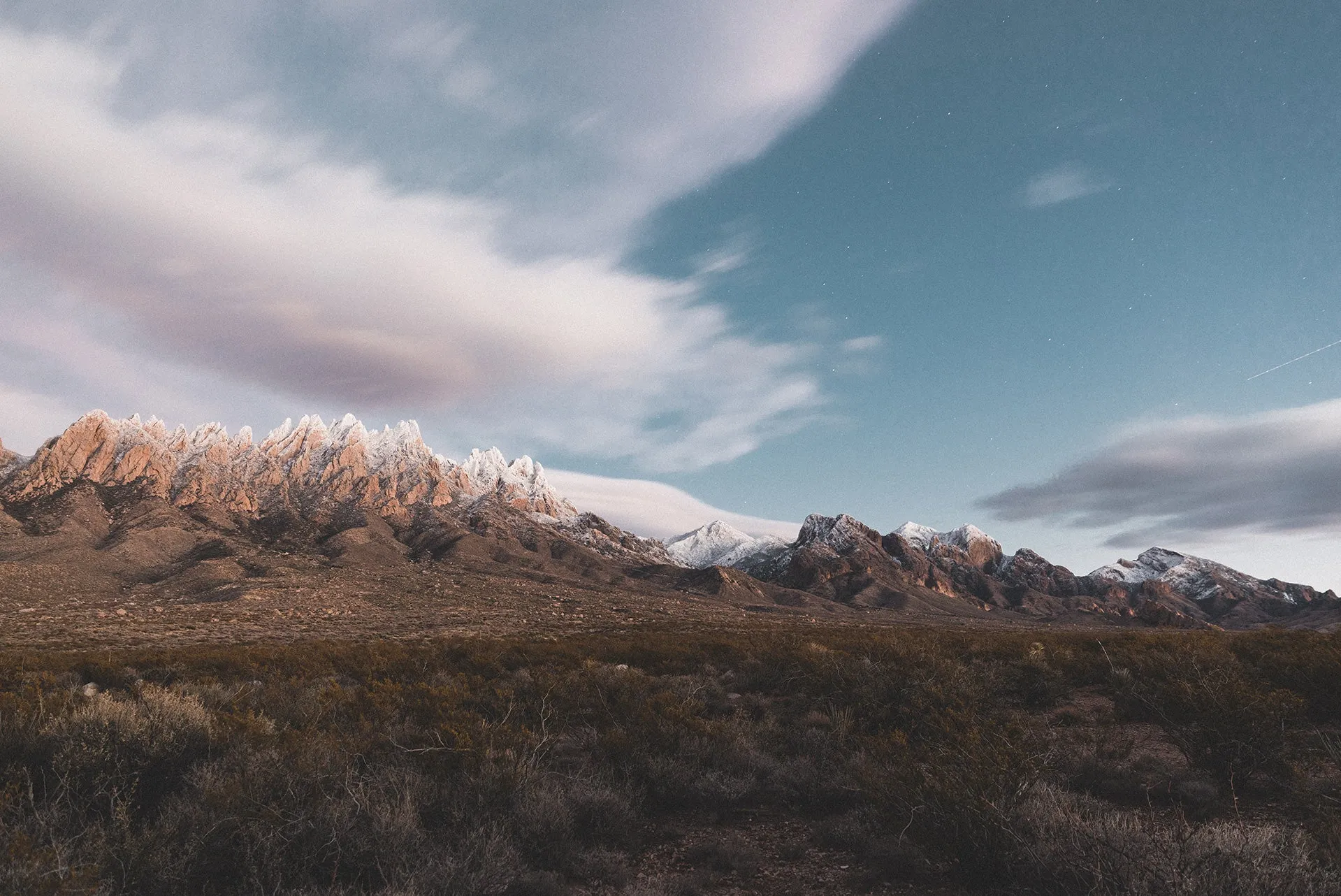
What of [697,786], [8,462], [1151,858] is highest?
[8,462]

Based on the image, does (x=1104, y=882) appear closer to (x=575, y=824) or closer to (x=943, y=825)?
(x=943, y=825)

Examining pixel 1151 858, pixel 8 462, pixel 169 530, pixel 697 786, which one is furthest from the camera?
pixel 8 462

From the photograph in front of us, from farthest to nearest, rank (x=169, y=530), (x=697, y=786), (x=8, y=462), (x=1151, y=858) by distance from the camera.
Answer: (x=8, y=462), (x=169, y=530), (x=697, y=786), (x=1151, y=858)

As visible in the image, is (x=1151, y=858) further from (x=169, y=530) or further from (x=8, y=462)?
(x=8, y=462)

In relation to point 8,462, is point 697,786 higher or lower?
lower

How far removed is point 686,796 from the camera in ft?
25.7

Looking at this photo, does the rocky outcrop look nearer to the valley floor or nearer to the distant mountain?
the distant mountain

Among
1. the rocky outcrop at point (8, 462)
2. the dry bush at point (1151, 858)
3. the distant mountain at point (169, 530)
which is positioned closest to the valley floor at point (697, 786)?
the dry bush at point (1151, 858)

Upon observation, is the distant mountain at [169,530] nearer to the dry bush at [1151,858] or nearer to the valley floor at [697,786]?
the valley floor at [697,786]

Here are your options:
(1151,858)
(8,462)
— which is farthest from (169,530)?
(1151,858)

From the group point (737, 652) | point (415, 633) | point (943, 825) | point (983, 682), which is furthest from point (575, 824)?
point (415, 633)

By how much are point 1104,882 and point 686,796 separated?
16.2ft

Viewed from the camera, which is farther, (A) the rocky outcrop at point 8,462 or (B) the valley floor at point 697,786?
(A) the rocky outcrop at point 8,462

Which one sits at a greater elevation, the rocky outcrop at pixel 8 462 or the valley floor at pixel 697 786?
the rocky outcrop at pixel 8 462
